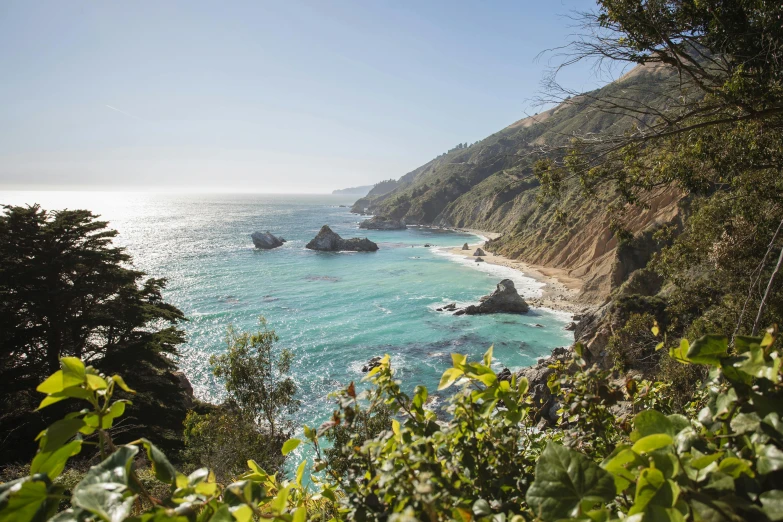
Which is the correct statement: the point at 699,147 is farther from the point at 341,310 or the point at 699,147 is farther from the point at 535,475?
the point at 341,310

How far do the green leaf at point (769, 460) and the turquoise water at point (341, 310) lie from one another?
828 inches

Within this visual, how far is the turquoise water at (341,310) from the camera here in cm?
2638

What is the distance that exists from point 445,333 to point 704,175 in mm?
25364

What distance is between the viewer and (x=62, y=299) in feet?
49.6

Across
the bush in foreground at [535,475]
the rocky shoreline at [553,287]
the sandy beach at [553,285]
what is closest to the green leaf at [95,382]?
the bush in foreground at [535,475]

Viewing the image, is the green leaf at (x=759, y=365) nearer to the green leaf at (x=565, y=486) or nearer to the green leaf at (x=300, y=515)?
the green leaf at (x=565, y=486)

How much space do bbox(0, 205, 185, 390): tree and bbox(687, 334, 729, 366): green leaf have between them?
17.3 m

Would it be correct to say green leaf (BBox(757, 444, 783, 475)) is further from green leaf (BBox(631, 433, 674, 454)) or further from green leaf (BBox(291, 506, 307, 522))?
green leaf (BBox(291, 506, 307, 522))

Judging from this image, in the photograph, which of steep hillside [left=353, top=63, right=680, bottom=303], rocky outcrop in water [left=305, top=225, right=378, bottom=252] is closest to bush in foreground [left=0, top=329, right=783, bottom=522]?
steep hillside [left=353, top=63, right=680, bottom=303]

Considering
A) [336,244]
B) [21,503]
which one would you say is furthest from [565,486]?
[336,244]

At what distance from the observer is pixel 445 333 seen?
31.3 meters

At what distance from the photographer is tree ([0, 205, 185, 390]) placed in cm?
1368

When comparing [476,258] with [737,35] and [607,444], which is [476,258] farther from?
[607,444]

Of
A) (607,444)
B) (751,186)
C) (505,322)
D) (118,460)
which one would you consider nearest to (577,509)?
(607,444)
